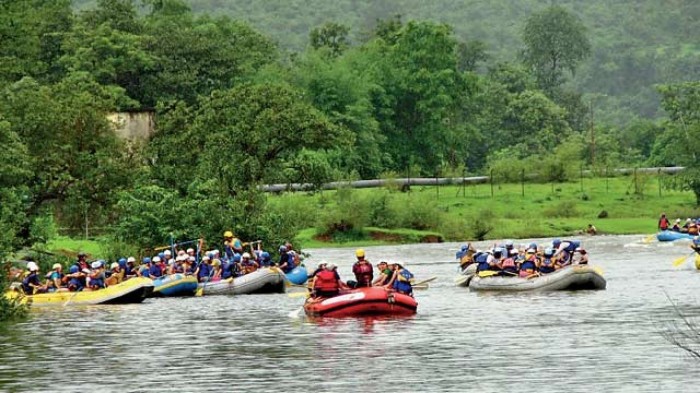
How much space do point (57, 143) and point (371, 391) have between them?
37.6 m

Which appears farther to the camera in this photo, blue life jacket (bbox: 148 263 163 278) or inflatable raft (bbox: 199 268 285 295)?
→ blue life jacket (bbox: 148 263 163 278)

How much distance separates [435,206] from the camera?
10050 cm

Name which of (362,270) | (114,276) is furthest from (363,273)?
(114,276)

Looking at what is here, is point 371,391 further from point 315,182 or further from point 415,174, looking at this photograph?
point 415,174

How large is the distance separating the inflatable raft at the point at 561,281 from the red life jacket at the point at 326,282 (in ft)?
31.0

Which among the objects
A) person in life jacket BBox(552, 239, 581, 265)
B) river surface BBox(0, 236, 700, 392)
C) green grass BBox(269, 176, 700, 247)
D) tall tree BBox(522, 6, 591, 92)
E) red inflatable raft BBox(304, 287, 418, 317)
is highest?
tall tree BBox(522, 6, 591, 92)

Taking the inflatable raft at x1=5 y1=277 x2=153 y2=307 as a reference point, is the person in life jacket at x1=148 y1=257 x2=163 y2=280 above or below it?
above

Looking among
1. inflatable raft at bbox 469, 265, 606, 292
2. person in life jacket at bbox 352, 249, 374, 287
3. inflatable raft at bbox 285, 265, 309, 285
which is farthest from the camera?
inflatable raft at bbox 285, 265, 309, 285

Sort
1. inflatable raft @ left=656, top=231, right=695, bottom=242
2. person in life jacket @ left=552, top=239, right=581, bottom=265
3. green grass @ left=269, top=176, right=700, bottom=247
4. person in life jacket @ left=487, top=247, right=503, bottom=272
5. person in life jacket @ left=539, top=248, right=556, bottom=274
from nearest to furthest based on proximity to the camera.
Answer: person in life jacket @ left=539, top=248, right=556, bottom=274 → person in life jacket @ left=552, top=239, right=581, bottom=265 → person in life jacket @ left=487, top=247, right=503, bottom=272 → inflatable raft @ left=656, top=231, right=695, bottom=242 → green grass @ left=269, top=176, right=700, bottom=247

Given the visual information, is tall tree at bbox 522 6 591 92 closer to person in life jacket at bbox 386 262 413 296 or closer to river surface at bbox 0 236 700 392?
river surface at bbox 0 236 700 392

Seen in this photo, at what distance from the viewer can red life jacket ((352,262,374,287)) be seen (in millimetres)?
43906

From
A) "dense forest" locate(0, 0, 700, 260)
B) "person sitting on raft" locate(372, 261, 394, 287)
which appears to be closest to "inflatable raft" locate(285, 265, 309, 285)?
"dense forest" locate(0, 0, 700, 260)

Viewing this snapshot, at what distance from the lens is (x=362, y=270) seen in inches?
1732

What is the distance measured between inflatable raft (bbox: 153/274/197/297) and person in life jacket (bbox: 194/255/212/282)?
0.94 metres
